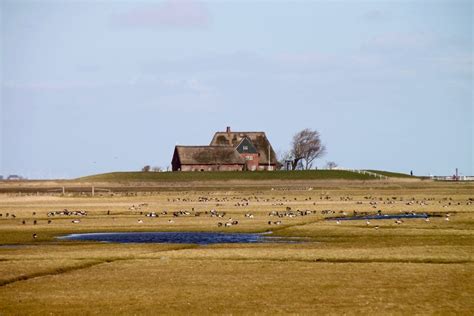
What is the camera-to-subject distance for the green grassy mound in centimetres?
14462

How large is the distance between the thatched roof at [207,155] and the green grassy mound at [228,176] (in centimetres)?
1461

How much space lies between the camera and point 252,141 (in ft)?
578

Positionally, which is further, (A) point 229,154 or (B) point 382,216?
(A) point 229,154

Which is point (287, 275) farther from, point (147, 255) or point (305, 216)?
point (305, 216)

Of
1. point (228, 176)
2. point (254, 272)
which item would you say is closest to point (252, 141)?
point (228, 176)

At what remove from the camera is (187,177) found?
145375 mm

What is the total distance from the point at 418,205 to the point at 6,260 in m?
48.0

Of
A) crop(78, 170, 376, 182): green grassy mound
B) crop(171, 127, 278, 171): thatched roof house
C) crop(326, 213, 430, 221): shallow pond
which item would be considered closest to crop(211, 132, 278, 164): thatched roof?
crop(171, 127, 278, 171): thatched roof house

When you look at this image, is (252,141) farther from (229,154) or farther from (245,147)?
(229,154)

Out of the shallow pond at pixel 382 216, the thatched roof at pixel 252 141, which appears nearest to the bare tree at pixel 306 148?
the thatched roof at pixel 252 141

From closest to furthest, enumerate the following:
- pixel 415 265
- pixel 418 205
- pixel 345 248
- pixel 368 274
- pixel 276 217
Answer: pixel 368 274, pixel 415 265, pixel 345 248, pixel 276 217, pixel 418 205

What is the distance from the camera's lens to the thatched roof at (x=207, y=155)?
16350 centimetres

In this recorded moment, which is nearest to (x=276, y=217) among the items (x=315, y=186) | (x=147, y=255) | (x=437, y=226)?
(x=437, y=226)

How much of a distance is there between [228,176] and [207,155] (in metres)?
20.1
